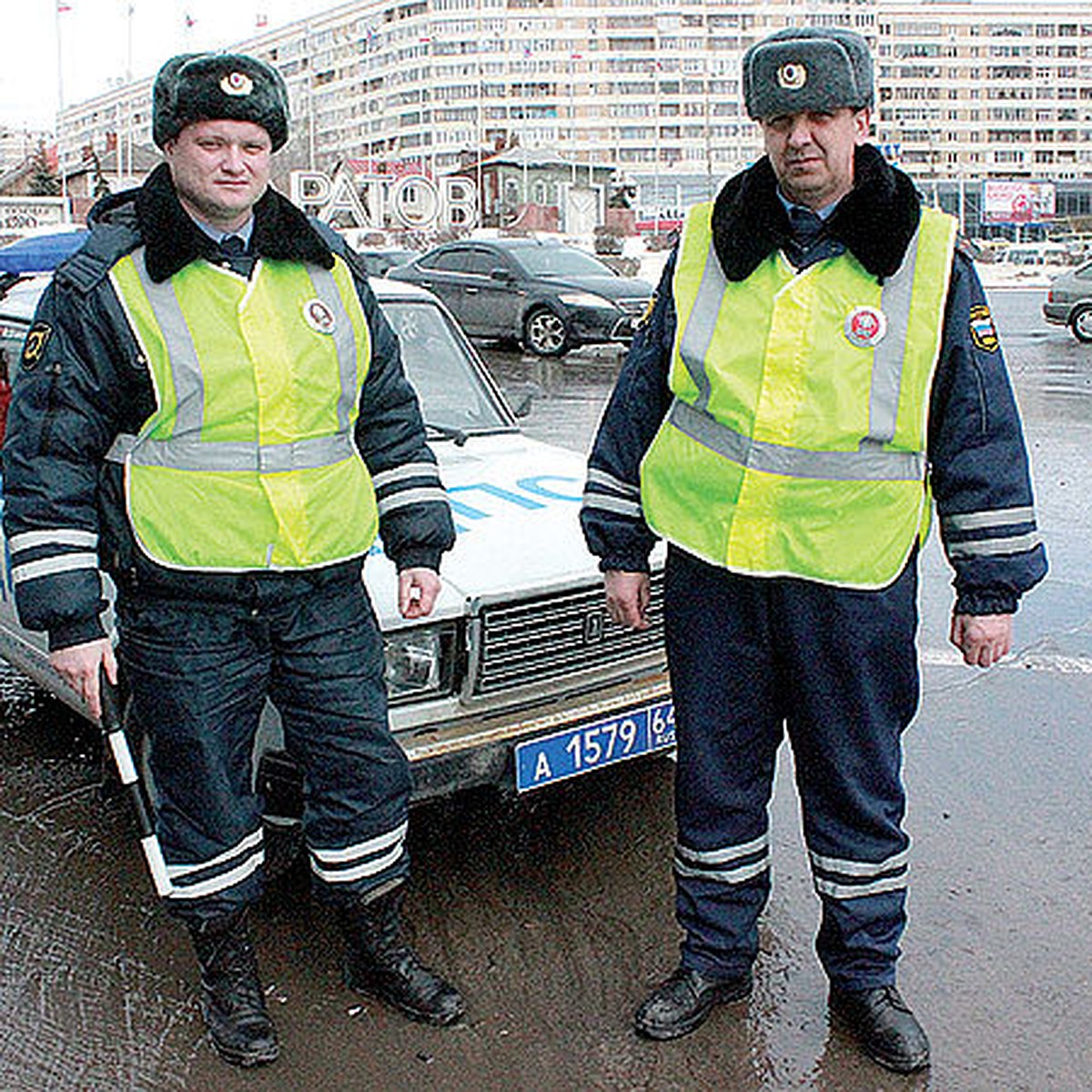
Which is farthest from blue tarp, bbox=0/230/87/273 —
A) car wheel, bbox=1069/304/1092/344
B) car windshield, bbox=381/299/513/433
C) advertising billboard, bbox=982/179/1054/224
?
advertising billboard, bbox=982/179/1054/224

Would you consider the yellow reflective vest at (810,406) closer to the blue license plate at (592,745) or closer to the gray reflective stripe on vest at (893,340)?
the gray reflective stripe on vest at (893,340)

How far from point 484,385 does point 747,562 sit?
2.52 m

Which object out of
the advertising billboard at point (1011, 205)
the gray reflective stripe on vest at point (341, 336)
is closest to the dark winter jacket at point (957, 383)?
the gray reflective stripe on vest at point (341, 336)

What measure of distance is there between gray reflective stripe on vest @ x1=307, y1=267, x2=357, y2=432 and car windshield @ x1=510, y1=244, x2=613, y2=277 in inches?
625

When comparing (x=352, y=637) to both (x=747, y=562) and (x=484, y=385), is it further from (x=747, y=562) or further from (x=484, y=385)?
(x=484, y=385)

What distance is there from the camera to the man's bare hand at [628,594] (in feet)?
11.3

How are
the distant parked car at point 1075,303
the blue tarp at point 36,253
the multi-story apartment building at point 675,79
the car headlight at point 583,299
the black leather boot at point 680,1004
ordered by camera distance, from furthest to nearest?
the multi-story apartment building at point 675,79 < the distant parked car at point 1075,303 < the car headlight at point 583,299 < the blue tarp at point 36,253 < the black leather boot at point 680,1004

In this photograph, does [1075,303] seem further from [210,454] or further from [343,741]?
[210,454]

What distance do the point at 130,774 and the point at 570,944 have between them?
1.33 m

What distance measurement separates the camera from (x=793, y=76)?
294cm

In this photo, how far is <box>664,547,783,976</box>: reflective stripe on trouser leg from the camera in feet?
10.6

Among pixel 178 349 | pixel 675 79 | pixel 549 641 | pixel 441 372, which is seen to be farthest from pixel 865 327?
pixel 675 79

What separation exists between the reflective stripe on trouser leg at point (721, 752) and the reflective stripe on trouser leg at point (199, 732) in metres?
1.00

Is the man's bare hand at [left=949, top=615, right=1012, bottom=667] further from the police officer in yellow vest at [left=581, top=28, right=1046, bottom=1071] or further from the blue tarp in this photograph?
the blue tarp
